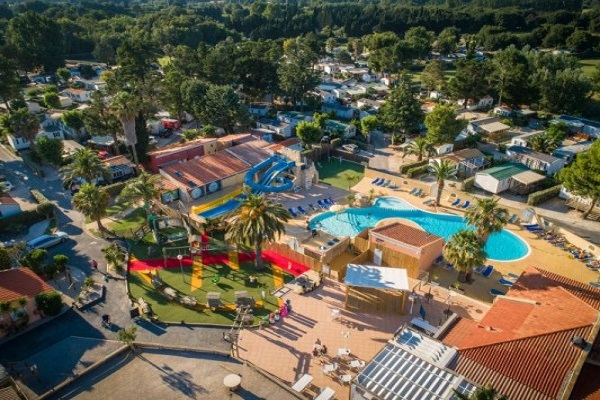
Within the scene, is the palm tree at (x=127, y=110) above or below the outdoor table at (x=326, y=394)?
above

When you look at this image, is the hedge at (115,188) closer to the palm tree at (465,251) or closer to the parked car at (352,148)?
the parked car at (352,148)

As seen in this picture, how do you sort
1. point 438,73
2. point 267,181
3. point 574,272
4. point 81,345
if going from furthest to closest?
1. point 438,73
2. point 267,181
3. point 574,272
4. point 81,345

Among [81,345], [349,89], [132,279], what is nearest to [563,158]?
[349,89]

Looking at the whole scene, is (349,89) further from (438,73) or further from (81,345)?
(81,345)

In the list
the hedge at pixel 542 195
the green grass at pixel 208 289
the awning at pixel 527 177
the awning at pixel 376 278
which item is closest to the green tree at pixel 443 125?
the awning at pixel 527 177

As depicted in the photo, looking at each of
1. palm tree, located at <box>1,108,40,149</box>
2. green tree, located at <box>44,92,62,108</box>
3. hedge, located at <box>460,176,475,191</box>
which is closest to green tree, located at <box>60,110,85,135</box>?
palm tree, located at <box>1,108,40,149</box>
